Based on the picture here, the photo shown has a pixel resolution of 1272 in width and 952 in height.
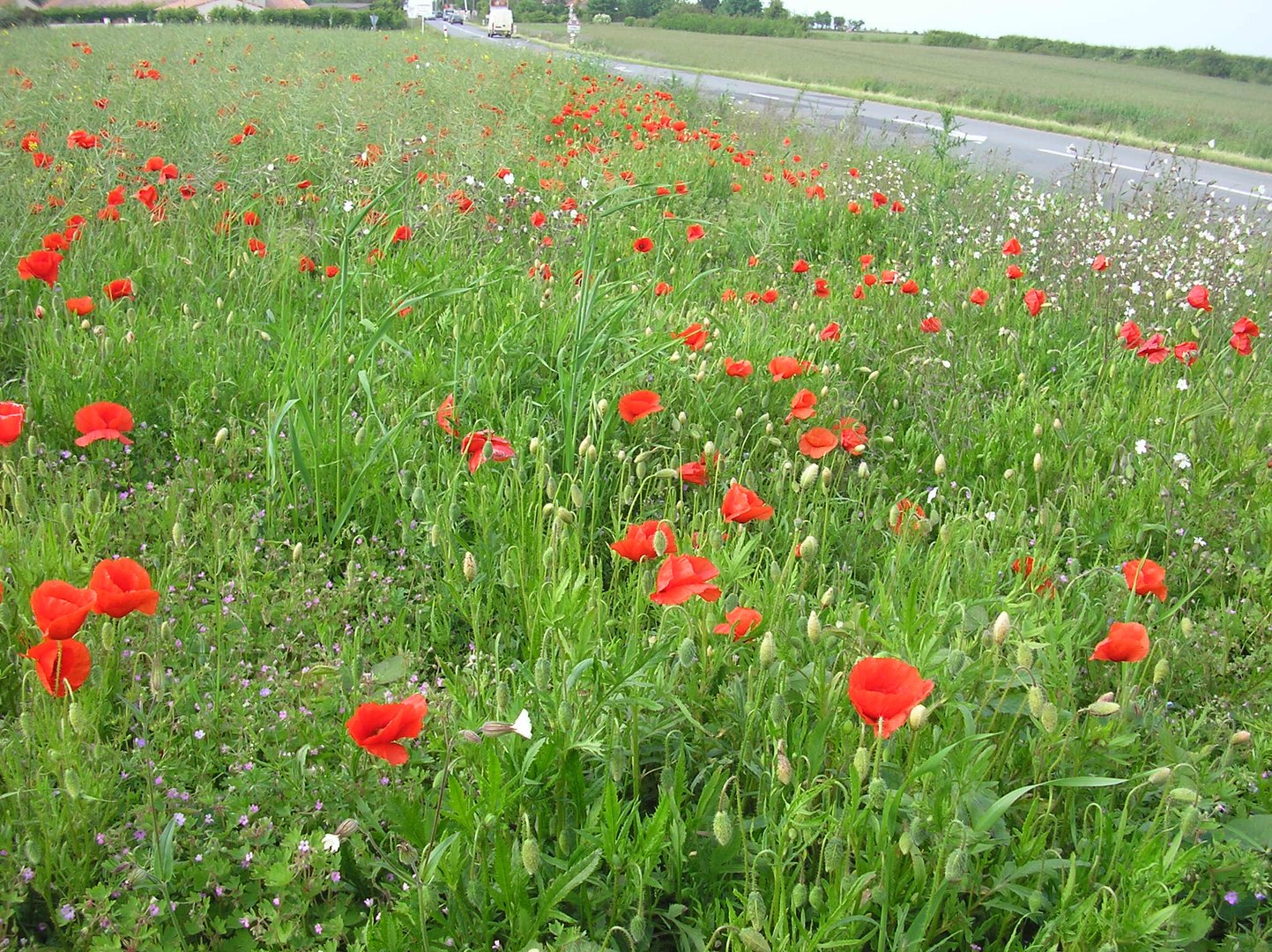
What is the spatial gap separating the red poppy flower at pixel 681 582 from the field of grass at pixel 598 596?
0.02 meters

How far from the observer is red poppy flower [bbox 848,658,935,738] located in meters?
1.24

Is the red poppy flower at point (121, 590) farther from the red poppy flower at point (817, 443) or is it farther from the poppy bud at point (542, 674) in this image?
the red poppy flower at point (817, 443)

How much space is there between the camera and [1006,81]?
1086 inches

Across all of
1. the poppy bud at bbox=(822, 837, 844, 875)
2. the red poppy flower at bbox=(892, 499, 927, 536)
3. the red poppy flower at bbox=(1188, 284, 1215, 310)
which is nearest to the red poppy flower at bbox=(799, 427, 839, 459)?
the red poppy flower at bbox=(892, 499, 927, 536)

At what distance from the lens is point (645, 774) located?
1637mm

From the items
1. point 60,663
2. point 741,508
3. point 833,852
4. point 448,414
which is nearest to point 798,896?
point 833,852

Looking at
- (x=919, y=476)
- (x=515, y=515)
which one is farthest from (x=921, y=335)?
(x=515, y=515)

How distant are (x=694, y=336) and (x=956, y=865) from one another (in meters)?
1.94

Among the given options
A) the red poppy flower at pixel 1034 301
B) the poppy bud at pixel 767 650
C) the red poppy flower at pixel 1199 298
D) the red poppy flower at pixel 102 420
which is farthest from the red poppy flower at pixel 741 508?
the red poppy flower at pixel 1199 298

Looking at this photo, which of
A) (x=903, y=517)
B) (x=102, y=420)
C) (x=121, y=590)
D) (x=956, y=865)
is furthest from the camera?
(x=903, y=517)

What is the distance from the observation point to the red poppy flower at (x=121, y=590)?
1336 mm

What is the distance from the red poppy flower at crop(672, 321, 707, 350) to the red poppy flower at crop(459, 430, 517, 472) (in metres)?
0.66

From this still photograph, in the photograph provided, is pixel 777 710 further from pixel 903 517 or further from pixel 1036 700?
pixel 903 517

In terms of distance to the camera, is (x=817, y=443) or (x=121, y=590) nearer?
(x=121, y=590)
